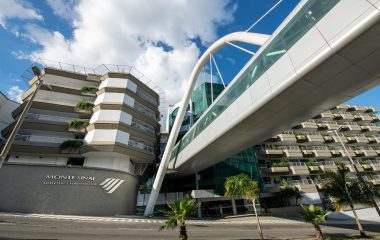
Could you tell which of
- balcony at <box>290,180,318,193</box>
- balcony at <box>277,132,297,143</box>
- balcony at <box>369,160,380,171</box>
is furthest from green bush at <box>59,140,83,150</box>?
balcony at <box>369,160,380,171</box>

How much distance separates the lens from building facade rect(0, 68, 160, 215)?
27344mm

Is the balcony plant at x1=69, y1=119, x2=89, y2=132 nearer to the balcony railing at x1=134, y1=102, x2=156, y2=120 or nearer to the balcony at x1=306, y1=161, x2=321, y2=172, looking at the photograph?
the balcony railing at x1=134, y1=102, x2=156, y2=120

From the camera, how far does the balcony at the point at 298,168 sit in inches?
1787

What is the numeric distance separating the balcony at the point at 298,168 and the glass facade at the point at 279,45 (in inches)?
1318

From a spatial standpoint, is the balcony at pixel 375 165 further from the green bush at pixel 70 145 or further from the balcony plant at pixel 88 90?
the balcony plant at pixel 88 90

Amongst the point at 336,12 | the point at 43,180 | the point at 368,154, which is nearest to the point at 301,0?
the point at 336,12

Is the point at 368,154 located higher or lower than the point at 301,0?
higher

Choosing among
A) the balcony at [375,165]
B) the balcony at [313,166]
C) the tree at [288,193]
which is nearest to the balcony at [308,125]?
the balcony at [313,166]

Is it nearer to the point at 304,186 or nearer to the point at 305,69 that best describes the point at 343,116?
the point at 304,186

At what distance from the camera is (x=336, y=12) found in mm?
9398

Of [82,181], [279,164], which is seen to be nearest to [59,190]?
[82,181]

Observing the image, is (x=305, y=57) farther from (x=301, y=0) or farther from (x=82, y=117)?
(x=82, y=117)

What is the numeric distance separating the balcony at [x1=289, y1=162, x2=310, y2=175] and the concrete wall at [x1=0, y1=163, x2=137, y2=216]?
35.7m

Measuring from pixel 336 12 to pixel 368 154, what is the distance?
63418 mm
